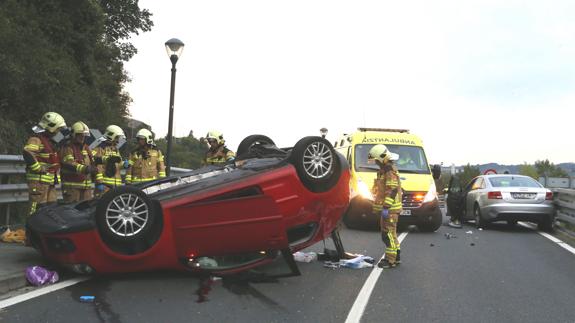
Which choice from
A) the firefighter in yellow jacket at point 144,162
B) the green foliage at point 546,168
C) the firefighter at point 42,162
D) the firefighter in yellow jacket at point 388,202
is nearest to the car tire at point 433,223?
the firefighter in yellow jacket at point 388,202

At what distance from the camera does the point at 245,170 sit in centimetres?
644

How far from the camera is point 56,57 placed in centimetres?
1789

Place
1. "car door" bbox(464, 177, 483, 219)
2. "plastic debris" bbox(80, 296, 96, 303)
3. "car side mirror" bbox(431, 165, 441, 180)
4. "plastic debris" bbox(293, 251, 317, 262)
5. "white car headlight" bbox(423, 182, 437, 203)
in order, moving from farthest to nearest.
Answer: "car door" bbox(464, 177, 483, 219)
"car side mirror" bbox(431, 165, 441, 180)
"white car headlight" bbox(423, 182, 437, 203)
"plastic debris" bbox(293, 251, 317, 262)
"plastic debris" bbox(80, 296, 96, 303)

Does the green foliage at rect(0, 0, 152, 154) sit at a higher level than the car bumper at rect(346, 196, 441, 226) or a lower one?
higher

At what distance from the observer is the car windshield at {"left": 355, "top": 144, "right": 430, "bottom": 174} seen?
12484mm

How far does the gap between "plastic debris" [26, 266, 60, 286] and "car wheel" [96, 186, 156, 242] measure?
2.61 ft

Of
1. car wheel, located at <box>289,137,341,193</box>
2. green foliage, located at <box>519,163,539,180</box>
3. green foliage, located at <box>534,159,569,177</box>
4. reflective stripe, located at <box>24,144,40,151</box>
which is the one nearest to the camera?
car wheel, located at <box>289,137,341,193</box>

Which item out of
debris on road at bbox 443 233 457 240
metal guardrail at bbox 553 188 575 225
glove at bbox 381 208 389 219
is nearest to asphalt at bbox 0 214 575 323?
glove at bbox 381 208 389 219

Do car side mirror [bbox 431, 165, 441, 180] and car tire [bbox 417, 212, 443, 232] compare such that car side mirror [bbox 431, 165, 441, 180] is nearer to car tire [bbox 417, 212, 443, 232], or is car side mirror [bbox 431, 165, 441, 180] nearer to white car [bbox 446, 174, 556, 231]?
car tire [bbox 417, 212, 443, 232]

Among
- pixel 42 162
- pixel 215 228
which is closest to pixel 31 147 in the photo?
pixel 42 162

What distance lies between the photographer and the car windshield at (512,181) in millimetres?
13281

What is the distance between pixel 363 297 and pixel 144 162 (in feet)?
18.0

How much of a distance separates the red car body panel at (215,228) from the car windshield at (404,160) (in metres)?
6.46

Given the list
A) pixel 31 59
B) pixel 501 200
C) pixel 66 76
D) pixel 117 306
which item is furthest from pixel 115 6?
pixel 117 306
